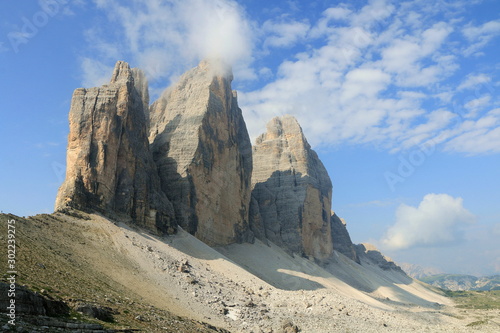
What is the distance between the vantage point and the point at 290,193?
305 feet

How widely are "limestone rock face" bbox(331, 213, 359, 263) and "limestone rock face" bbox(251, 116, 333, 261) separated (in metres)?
17.2

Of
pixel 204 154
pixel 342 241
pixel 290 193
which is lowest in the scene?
pixel 342 241

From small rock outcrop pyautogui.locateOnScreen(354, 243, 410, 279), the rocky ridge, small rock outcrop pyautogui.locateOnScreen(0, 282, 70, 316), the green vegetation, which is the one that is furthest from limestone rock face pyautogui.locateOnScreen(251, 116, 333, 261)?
small rock outcrop pyautogui.locateOnScreen(0, 282, 70, 316)

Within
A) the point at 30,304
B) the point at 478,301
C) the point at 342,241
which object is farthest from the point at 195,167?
the point at 478,301

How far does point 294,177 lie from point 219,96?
30.0 metres

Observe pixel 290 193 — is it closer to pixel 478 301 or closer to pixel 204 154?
pixel 204 154

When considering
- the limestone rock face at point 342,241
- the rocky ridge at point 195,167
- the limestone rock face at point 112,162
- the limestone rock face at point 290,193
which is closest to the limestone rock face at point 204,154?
the rocky ridge at point 195,167

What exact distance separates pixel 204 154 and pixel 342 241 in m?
65.7

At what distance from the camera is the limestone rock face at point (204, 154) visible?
61094 mm

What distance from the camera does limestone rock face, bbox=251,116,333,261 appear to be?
87.6 meters

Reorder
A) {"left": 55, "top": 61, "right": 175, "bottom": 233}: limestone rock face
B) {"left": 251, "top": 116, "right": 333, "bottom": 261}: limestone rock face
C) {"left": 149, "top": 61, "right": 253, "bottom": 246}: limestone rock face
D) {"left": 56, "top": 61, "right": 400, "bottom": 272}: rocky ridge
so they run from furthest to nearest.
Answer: {"left": 251, "top": 116, "right": 333, "bottom": 261}: limestone rock face, {"left": 149, "top": 61, "right": 253, "bottom": 246}: limestone rock face, {"left": 56, "top": 61, "right": 400, "bottom": 272}: rocky ridge, {"left": 55, "top": 61, "right": 175, "bottom": 233}: limestone rock face

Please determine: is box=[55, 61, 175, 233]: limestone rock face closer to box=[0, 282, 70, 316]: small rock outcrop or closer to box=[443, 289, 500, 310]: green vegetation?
box=[0, 282, 70, 316]: small rock outcrop

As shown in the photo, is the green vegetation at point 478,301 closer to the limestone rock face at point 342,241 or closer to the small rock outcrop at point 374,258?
the small rock outcrop at point 374,258

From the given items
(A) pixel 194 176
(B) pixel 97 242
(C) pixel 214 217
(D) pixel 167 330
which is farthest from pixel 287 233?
(D) pixel 167 330
